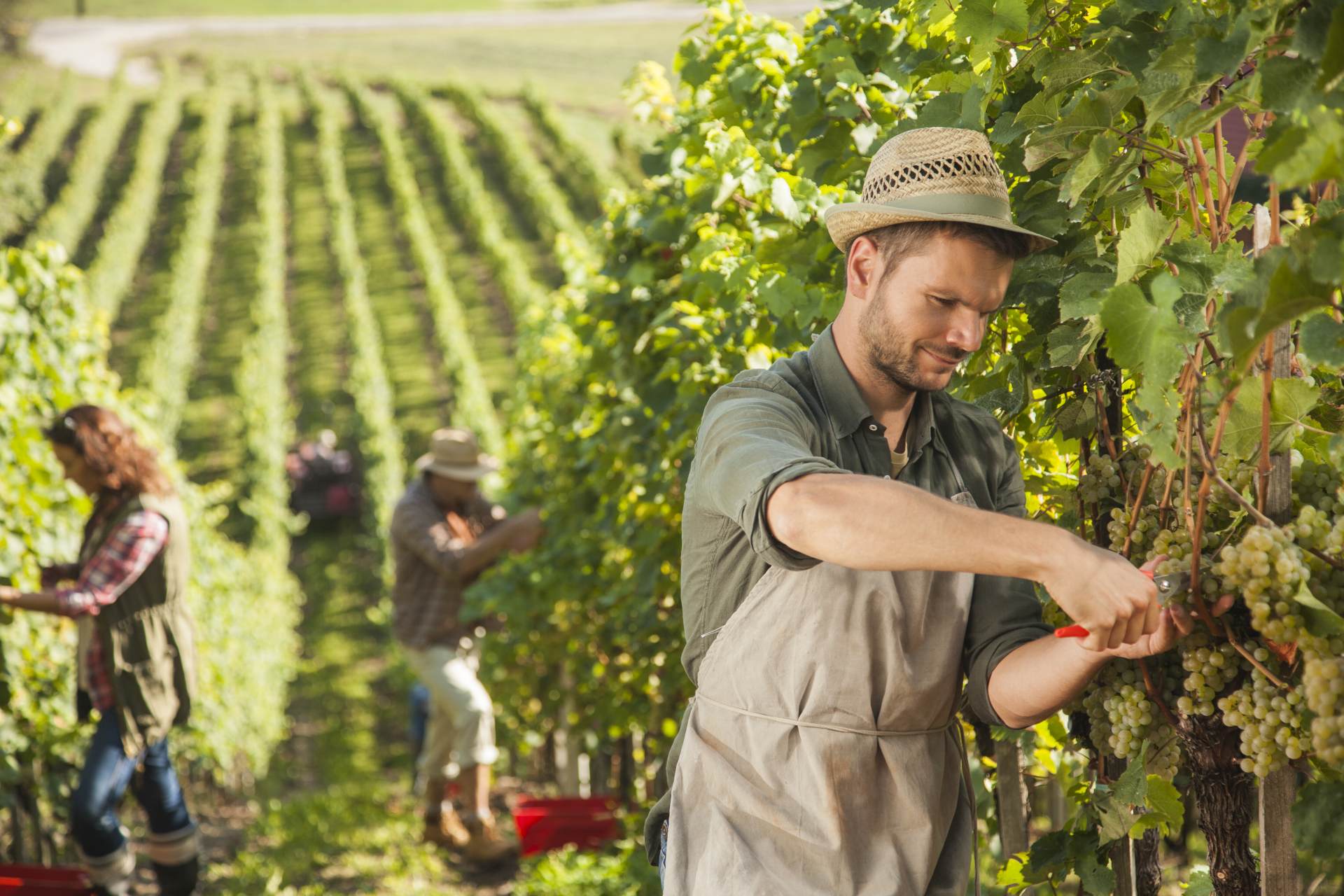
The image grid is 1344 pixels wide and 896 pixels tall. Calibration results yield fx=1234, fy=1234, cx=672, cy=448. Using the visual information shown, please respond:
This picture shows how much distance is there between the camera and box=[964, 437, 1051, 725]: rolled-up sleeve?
1.51 m

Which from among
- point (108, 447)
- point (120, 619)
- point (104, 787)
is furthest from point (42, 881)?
point (108, 447)

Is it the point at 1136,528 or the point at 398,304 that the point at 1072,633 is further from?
the point at 398,304

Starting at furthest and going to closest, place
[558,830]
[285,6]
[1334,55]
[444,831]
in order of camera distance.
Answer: [285,6] → [444,831] → [558,830] → [1334,55]

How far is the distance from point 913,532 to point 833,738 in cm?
40

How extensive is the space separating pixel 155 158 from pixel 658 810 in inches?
1274

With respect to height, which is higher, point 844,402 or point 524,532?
Answer: point 844,402

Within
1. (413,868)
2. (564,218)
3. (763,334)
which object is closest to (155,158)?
(564,218)

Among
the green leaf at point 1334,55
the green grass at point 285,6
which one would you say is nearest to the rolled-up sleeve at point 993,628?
the green leaf at point 1334,55

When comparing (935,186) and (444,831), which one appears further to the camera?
(444,831)

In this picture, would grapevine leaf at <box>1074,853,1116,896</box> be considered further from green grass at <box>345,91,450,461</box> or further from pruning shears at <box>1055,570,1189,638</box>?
green grass at <box>345,91,450,461</box>

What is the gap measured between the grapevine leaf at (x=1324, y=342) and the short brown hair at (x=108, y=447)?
3.21 metres

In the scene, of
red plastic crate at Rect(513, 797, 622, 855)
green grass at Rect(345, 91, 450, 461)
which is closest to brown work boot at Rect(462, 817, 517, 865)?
red plastic crate at Rect(513, 797, 622, 855)

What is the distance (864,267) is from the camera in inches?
59.8

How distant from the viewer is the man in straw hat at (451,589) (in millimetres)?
4984
